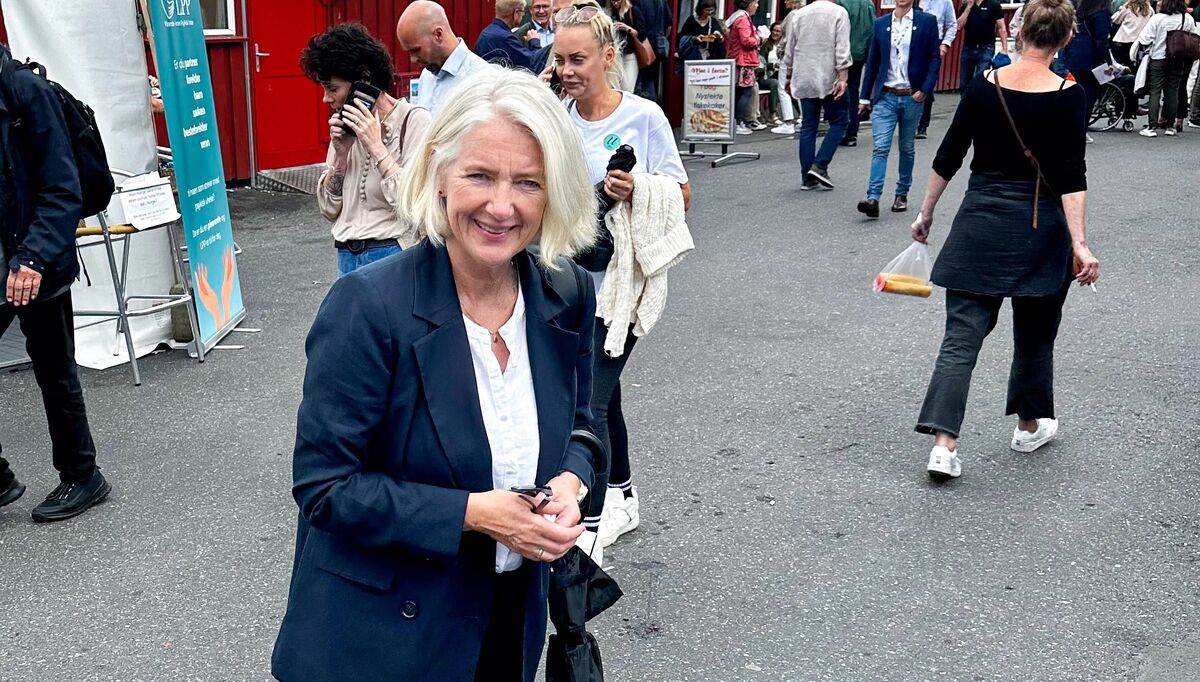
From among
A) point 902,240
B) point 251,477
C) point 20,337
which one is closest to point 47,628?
point 251,477

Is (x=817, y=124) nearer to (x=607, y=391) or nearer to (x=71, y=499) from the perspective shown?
(x=607, y=391)

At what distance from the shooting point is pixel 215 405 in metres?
5.85

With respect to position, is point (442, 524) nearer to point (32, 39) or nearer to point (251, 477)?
point (251, 477)

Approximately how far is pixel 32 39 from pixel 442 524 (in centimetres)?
532

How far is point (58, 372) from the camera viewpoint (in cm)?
449

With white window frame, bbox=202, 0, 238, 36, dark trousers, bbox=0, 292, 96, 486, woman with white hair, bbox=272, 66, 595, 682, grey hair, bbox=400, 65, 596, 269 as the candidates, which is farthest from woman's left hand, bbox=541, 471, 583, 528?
white window frame, bbox=202, 0, 238, 36

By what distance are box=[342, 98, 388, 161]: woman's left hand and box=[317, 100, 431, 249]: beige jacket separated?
8cm

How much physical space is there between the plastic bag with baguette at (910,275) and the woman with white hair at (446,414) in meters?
3.22

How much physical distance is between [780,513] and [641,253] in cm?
133

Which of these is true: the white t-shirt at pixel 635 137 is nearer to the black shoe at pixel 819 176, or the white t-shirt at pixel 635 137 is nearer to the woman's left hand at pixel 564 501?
the woman's left hand at pixel 564 501

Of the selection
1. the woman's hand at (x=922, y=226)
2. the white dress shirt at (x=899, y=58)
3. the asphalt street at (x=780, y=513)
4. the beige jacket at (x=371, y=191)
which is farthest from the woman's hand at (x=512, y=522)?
the white dress shirt at (x=899, y=58)

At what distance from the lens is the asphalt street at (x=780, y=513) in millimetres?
3703

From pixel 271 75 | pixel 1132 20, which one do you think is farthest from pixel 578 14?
pixel 1132 20

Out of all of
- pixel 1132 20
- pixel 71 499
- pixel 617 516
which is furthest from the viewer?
pixel 1132 20
